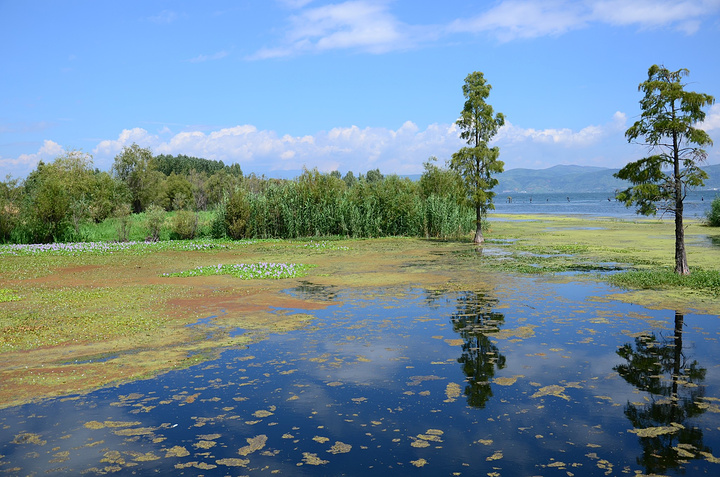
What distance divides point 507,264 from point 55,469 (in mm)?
18591

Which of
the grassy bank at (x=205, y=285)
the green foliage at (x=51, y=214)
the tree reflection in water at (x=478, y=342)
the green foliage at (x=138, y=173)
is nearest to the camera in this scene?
the tree reflection in water at (x=478, y=342)

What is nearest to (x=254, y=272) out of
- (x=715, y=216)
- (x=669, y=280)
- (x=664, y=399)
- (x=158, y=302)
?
(x=158, y=302)

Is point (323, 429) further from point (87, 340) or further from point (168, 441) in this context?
point (87, 340)

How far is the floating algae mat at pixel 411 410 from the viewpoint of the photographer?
5.87m

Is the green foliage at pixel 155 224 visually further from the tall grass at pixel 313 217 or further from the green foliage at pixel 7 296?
the green foliage at pixel 7 296

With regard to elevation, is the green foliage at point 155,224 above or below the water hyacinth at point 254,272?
above

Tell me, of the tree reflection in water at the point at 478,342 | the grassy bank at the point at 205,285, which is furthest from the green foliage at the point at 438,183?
the tree reflection in water at the point at 478,342

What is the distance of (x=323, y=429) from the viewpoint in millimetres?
6723

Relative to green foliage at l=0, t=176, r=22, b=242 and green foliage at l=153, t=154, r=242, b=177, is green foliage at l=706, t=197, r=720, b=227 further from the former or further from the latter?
green foliage at l=153, t=154, r=242, b=177

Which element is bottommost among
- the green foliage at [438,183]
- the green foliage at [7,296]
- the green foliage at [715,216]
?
the green foliage at [7,296]

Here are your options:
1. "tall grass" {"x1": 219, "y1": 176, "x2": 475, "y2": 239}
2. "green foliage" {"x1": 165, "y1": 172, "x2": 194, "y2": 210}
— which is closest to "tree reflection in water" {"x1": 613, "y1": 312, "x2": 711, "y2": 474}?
"tall grass" {"x1": 219, "y1": 176, "x2": 475, "y2": 239}

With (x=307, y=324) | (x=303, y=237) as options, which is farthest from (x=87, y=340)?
(x=303, y=237)

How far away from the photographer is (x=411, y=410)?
285 inches

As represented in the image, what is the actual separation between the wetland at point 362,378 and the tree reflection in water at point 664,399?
38 mm
